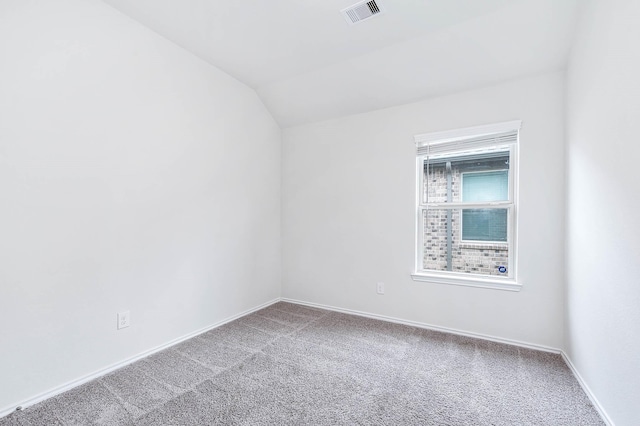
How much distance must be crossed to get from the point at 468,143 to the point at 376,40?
1.30m

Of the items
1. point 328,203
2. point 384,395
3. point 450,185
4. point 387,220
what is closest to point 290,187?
point 328,203

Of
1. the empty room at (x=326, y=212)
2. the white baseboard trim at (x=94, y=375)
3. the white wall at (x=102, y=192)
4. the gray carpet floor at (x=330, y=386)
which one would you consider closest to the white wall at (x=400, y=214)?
the empty room at (x=326, y=212)

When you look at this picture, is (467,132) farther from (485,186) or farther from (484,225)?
(484,225)

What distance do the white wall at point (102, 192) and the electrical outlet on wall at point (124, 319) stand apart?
45mm

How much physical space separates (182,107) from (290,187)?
160 centimetres

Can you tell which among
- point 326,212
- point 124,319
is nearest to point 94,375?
point 124,319

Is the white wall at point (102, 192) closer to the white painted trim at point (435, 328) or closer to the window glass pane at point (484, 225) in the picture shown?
the white painted trim at point (435, 328)

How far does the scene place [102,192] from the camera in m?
2.04

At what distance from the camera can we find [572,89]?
2150 mm

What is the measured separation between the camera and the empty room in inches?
64.7

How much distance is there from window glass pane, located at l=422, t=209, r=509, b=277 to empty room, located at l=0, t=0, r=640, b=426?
0.02 m

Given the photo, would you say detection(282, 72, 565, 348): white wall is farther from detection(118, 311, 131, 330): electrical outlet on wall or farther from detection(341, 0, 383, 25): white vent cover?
detection(118, 311, 131, 330): electrical outlet on wall

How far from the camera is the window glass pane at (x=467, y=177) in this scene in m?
2.75

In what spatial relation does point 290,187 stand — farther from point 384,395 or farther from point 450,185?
point 384,395
